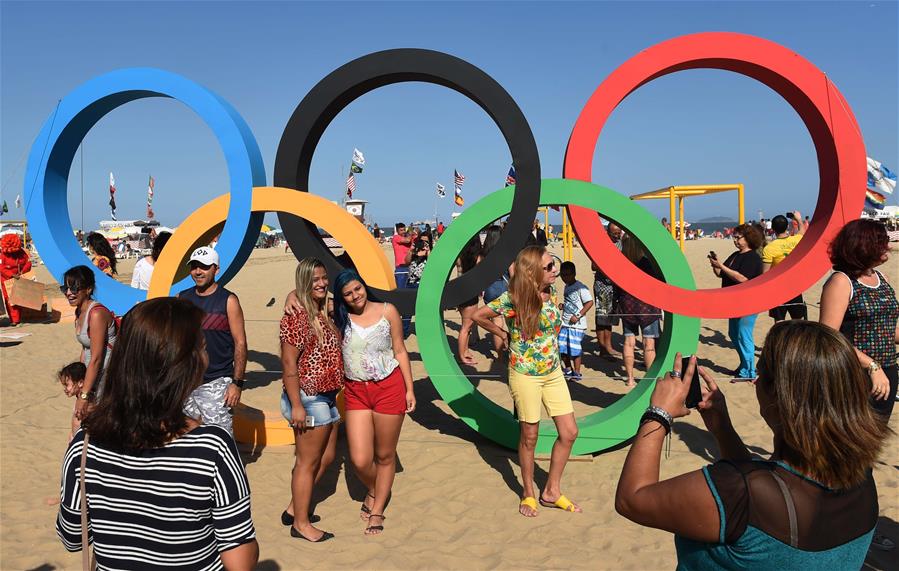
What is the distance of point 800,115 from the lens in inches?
204

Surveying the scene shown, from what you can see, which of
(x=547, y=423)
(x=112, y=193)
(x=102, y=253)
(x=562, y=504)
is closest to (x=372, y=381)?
(x=562, y=504)

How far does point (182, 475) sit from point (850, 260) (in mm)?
3455

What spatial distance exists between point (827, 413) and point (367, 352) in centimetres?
293

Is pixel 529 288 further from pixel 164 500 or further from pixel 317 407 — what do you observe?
pixel 164 500

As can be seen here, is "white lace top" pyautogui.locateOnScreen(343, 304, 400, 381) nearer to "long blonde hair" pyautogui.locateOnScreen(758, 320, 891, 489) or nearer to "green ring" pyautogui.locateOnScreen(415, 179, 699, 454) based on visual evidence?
"green ring" pyautogui.locateOnScreen(415, 179, 699, 454)

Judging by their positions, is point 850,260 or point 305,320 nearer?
point 850,260

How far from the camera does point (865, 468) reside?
4.80ft

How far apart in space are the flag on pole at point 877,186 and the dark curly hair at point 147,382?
269 inches

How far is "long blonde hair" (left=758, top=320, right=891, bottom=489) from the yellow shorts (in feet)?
8.77

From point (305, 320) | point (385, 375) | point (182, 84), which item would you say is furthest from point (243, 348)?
point (182, 84)

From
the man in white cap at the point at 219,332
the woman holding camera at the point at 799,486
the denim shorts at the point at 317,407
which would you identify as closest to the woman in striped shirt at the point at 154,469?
the woman holding camera at the point at 799,486

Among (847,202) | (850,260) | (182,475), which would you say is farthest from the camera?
(847,202)

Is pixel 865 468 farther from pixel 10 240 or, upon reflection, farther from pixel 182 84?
pixel 10 240

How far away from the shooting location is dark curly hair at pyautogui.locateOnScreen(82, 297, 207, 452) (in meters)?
1.64
